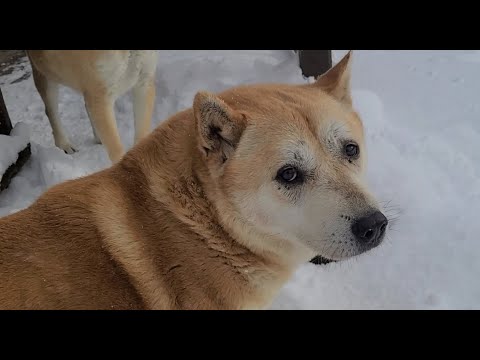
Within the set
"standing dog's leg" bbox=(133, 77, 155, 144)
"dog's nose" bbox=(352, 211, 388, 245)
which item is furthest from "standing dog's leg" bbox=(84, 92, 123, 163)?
"dog's nose" bbox=(352, 211, 388, 245)

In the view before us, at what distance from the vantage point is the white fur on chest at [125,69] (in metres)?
3.78

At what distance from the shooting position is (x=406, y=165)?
377 centimetres

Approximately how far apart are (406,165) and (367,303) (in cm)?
126

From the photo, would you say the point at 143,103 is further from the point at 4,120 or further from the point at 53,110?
the point at 4,120

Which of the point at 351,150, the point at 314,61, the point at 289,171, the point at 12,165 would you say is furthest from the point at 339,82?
the point at 12,165

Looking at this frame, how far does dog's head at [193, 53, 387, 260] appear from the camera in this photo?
2.00 meters

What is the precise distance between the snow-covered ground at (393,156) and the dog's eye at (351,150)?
3.48ft

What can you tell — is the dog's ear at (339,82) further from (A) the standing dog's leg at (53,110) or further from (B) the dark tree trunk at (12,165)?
(A) the standing dog's leg at (53,110)

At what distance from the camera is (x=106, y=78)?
3852 millimetres

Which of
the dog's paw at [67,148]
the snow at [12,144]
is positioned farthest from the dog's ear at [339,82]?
the dog's paw at [67,148]

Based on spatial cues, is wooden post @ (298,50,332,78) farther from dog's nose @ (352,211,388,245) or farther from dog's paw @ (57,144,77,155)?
dog's nose @ (352,211,388,245)
